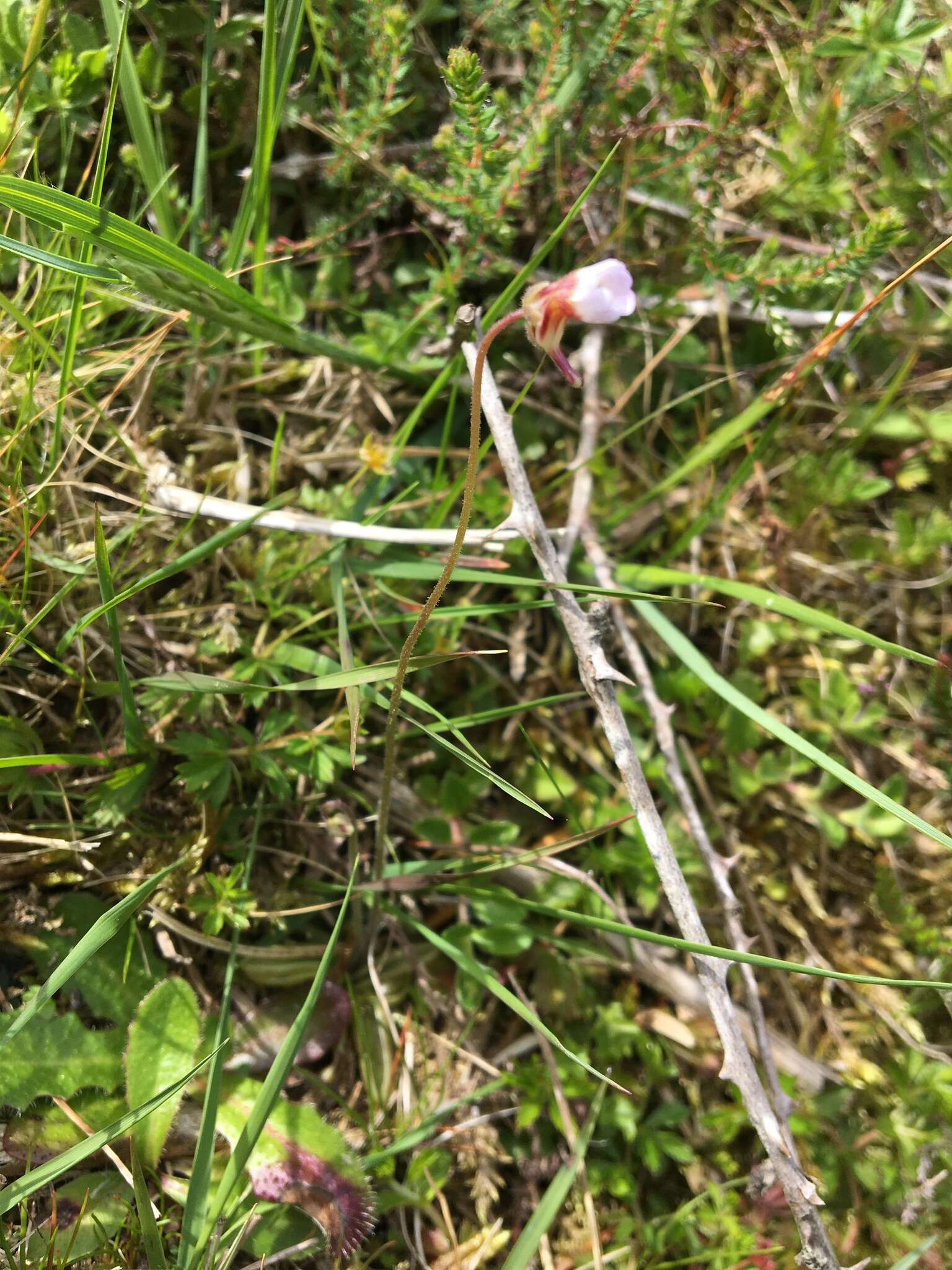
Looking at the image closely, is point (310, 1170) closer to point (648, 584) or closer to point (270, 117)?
point (648, 584)

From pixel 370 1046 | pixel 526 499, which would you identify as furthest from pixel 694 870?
pixel 526 499

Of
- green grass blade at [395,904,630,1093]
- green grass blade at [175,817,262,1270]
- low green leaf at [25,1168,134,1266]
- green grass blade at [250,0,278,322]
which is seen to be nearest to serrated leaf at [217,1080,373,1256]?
green grass blade at [175,817,262,1270]

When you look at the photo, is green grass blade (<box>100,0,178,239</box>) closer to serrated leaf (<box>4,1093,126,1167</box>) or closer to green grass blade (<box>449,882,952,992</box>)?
green grass blade (<box>449,882,952,992</box>)

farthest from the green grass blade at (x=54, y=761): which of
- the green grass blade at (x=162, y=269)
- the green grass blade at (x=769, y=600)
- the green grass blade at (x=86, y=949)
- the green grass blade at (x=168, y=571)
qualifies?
the green grass blade at (x=769, y=600)

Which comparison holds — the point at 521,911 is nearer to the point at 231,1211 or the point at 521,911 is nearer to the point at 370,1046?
the point at 370,1046

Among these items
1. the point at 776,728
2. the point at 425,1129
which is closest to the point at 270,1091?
the point at 425,1129

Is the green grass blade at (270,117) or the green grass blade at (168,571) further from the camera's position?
the green grass blade at (270,117)

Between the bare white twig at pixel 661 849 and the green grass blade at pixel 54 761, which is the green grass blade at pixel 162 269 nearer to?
the bare white twig at pixel 661 849
